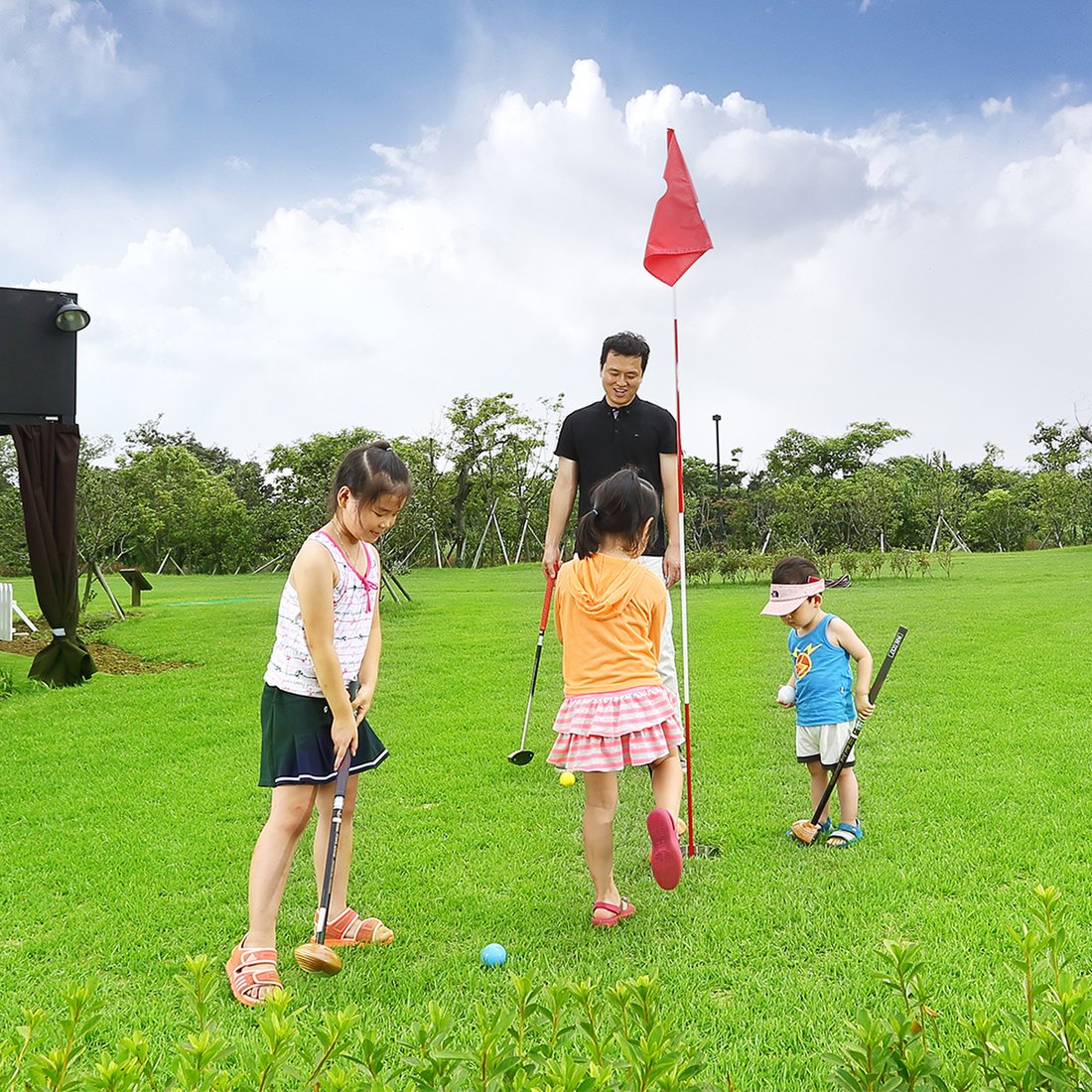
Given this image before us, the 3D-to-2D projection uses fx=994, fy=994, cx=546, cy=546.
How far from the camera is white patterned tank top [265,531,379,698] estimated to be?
2.76m

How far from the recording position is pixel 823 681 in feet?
12.3

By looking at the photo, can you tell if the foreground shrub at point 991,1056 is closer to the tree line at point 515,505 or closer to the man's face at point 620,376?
the man's face at point 620,376

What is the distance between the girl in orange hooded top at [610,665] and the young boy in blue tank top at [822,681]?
2.60ft

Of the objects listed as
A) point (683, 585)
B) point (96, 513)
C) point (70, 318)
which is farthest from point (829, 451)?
point (683, 585)

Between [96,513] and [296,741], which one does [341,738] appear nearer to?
[296,741]

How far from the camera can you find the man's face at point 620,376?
13.7 feet

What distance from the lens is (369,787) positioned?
4.77 meters

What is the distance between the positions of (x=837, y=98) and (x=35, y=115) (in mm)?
9176

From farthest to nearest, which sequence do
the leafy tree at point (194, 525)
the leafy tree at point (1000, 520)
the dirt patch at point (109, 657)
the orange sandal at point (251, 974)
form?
the leafy tree at point (1000, 520)
the leafy tree at point (194, 525)
the dirt patch at point (109, 657)
the orange sandal at point (251, 974)

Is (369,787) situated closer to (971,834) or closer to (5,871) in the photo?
(5,871)

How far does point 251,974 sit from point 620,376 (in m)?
2.66

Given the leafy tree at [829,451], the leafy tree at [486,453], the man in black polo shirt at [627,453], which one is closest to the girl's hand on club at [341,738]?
the man in black polo shirt at [627,453]

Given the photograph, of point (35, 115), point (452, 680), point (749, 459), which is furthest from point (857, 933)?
point (749, 459)

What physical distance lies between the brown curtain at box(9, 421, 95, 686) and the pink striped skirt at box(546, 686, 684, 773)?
19.9 ft
